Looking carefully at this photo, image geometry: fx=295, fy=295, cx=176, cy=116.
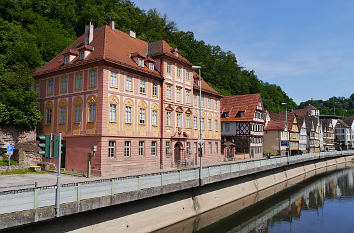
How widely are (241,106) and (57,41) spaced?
119ft

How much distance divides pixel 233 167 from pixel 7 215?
66.2 ft

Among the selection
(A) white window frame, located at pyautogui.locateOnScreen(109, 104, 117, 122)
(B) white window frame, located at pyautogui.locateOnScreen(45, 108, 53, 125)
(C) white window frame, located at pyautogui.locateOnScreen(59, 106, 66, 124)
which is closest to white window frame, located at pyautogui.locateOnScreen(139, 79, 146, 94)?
(A) white window frame, located at pyautogui.locateOnScreen(109, 104, 117, 122)

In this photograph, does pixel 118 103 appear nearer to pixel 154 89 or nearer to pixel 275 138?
pixel 154 89

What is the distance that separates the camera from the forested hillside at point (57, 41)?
29766 mm

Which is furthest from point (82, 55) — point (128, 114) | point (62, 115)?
point (128, 114)

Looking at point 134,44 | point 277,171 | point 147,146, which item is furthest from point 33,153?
point 277,171

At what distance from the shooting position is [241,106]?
5978 cm

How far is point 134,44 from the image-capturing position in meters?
34.8

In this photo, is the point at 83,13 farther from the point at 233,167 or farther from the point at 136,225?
the point at 136,225

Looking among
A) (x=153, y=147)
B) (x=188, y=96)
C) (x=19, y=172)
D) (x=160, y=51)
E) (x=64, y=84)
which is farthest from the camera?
(x=188, y=96)

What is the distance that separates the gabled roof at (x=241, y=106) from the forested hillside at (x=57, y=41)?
2282 cm

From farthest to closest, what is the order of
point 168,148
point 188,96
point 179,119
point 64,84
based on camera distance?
point 188,96 < point 179,119 < point 168,148 < point 64,84

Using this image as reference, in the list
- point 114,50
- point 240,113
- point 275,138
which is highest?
point 114,50

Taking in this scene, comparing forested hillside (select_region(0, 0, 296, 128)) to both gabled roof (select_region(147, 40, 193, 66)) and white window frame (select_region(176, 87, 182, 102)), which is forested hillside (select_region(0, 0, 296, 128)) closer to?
gabled roof (select_region(147, 40, 193, 66))
